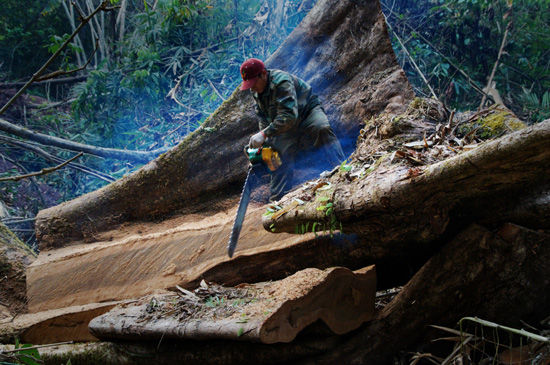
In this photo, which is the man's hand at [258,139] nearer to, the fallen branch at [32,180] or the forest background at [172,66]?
the forest background at [172,66]

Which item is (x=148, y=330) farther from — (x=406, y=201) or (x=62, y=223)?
(x=62, y=223)

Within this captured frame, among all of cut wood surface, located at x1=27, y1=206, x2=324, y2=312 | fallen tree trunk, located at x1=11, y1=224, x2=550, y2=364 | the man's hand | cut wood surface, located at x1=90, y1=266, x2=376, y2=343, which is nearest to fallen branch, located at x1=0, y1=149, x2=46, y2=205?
cut wood surface, located at x1=27, y1=206, x2=324, y2=312

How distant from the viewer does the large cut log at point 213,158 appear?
469cm

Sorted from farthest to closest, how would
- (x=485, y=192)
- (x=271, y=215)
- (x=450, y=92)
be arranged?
(x=450, y=92), (x=271, y=215), (x=485, y=192)

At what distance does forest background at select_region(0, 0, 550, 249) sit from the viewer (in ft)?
20.7

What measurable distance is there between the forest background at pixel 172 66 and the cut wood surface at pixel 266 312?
14.5ft

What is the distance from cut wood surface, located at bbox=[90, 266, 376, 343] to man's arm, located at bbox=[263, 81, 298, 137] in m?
1.69

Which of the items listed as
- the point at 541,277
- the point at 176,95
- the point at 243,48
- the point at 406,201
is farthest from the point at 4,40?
the point at 541,277

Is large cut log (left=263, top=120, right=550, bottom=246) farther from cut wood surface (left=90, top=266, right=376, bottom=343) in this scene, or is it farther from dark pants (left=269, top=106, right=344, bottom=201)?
dark pants (left=269, top=106, right=344, bottom=201)

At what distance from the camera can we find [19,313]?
14.6ft

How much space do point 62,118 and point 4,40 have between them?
2373 millimetres

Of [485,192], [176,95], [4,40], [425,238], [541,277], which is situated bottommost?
[541,277]

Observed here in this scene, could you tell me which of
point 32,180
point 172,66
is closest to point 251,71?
point 172,66

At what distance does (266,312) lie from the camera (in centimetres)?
196
